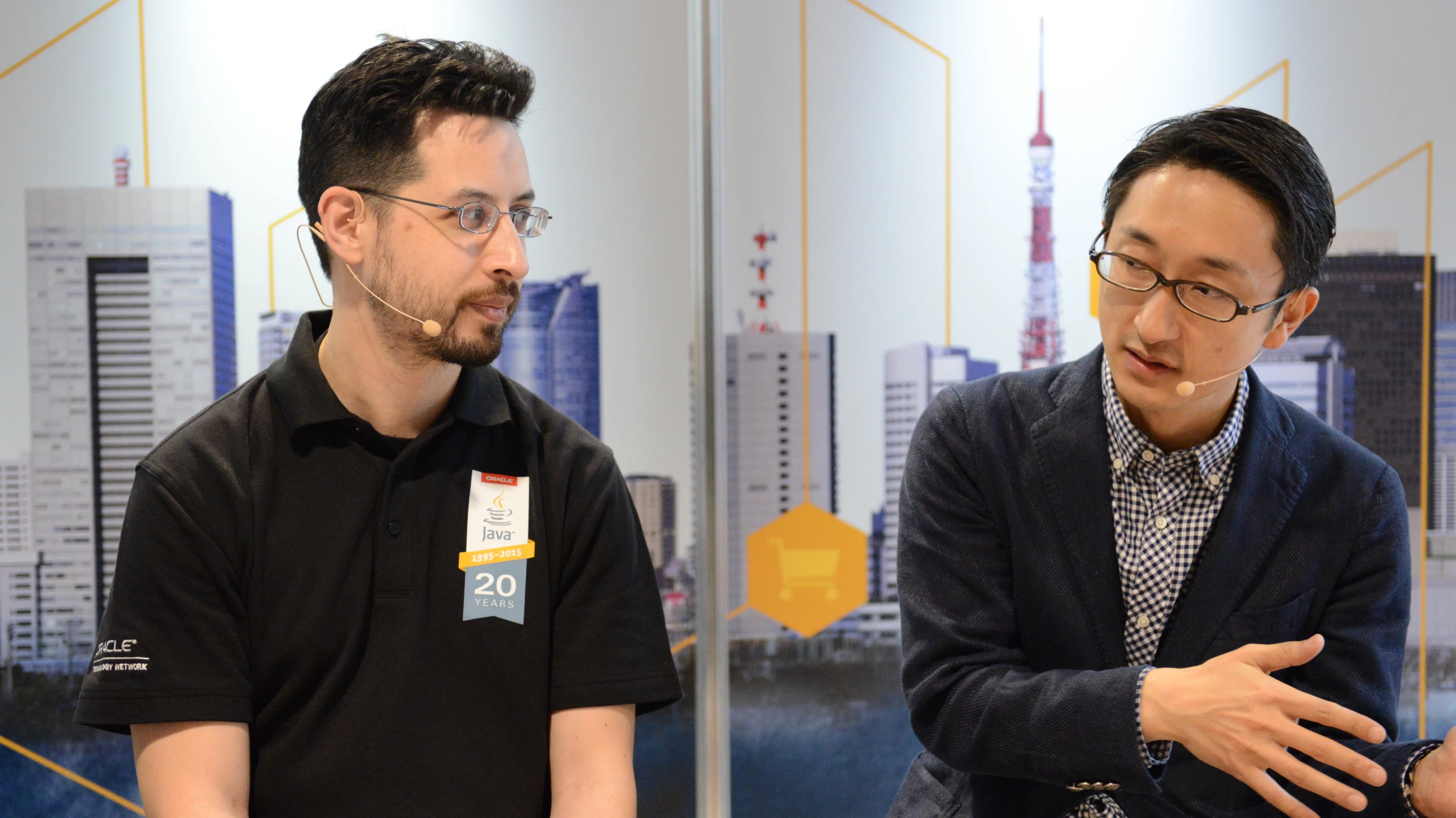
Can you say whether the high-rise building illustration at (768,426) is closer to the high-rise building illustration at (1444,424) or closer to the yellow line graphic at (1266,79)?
the yellow line graphic at (1266,79)

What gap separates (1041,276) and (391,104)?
1628 mm

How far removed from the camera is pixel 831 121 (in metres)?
2.56

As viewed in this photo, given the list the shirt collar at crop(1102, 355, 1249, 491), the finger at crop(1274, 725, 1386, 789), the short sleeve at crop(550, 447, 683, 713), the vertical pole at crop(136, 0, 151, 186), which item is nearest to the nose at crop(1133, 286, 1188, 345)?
the shirt collar at crop(1102, 355, 1249, 491)

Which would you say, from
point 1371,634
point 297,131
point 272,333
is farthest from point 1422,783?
point 297,131

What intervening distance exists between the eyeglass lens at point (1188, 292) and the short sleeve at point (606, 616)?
2.55ft

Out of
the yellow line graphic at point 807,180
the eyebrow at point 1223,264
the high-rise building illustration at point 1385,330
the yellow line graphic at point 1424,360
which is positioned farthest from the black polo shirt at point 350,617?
the yellow line graphic at point 1424,360

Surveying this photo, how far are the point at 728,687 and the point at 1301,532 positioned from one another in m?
1.41

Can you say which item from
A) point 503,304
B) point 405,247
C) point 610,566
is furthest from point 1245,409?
point 405,247

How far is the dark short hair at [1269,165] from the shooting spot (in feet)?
4.82

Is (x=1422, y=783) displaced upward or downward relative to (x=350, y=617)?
downward

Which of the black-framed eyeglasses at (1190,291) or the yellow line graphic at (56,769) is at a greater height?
the black-framed eyeglasses at (1190,291)

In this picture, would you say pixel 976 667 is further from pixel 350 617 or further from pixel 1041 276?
pixel 1041 276

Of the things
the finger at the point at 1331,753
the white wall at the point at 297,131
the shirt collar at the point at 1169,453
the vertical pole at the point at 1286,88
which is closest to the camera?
the finger at the point at 1331,753

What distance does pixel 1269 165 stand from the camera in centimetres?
146
